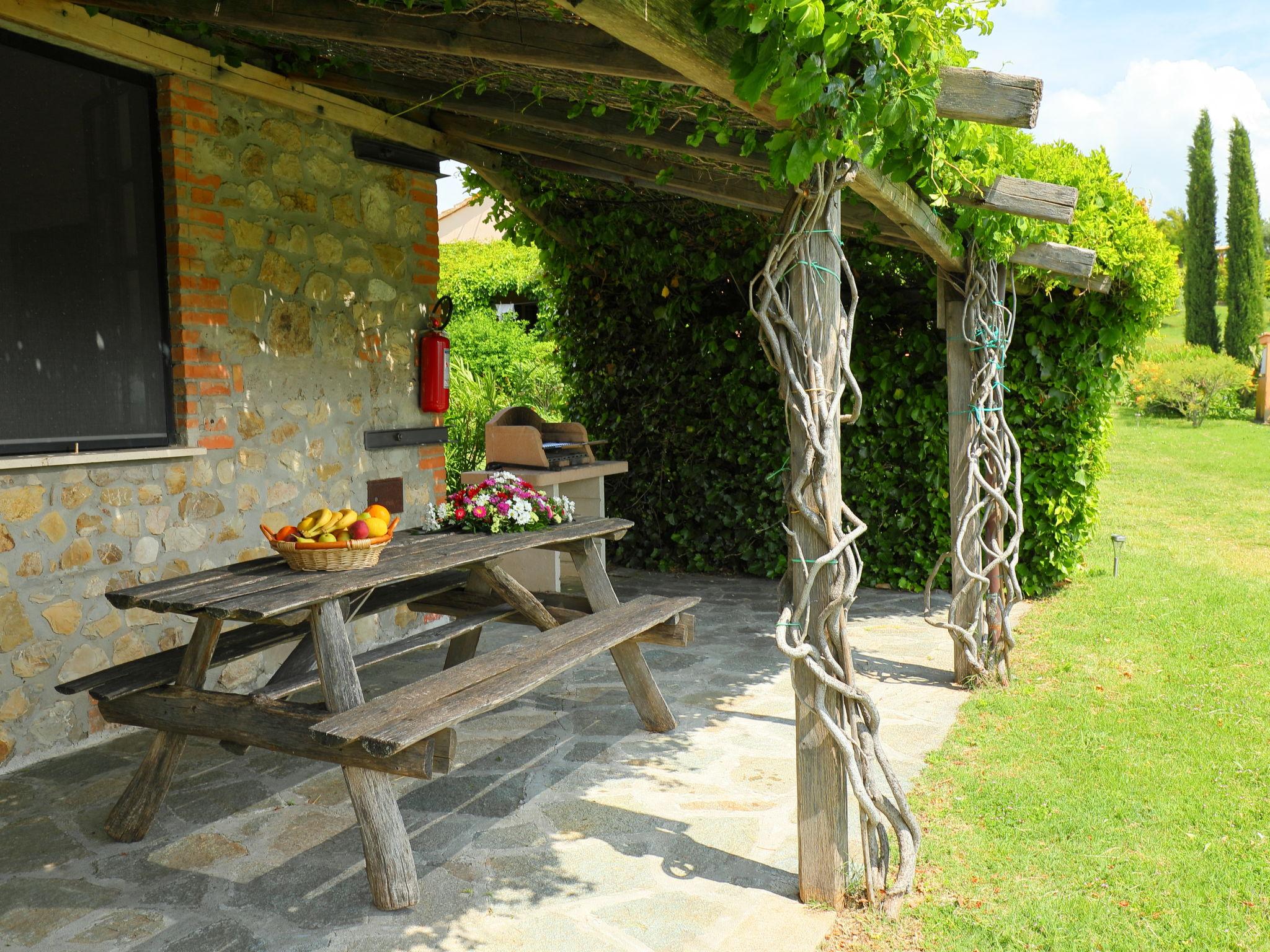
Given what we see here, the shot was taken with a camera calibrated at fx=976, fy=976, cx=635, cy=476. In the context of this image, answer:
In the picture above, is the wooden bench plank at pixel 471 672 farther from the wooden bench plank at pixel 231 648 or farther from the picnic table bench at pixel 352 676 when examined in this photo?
the wooden bench plank at pixel 231 648

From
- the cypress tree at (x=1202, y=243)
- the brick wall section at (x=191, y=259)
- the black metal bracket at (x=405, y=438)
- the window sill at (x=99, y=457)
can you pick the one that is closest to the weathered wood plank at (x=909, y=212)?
the black metal bracket at (x=405, y=438)

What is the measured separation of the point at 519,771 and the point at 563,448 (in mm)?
3485

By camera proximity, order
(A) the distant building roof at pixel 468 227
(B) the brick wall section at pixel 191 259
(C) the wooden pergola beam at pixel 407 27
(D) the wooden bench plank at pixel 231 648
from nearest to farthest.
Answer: (C) the wooden pergola beam at pixel 407 27
(D) the wooden bench plank at pixel 231 648
(B) the brick wall section at pixel 191 259
(A) the distant building roof at pixel 468 227

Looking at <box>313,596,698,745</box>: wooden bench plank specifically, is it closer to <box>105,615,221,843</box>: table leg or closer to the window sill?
<box>105,615,221,843</box>: table leg

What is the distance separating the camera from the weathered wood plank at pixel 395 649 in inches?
130

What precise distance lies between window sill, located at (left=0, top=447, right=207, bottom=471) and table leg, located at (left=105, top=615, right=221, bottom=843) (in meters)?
1.11

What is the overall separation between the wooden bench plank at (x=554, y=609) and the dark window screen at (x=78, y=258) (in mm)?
1424

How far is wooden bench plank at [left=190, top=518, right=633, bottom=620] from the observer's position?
9.37ft

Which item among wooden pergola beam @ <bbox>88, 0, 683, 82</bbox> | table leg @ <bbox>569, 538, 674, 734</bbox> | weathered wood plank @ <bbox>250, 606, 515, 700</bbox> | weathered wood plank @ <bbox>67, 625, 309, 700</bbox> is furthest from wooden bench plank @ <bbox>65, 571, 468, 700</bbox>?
wooden pergola beam @ <bbox>88, 0, 683, 82</bbox>

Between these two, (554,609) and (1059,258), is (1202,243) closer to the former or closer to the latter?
(1059,258)

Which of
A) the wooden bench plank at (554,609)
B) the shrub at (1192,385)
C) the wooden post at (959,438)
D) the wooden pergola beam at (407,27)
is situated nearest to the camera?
the wooden pergola beam at (407,27)

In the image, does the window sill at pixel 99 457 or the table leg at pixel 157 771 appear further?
the window sill at pixel 99 457

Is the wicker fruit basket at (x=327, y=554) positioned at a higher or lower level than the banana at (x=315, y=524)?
lower

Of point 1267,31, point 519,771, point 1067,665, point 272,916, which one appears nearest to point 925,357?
point 1067,665
